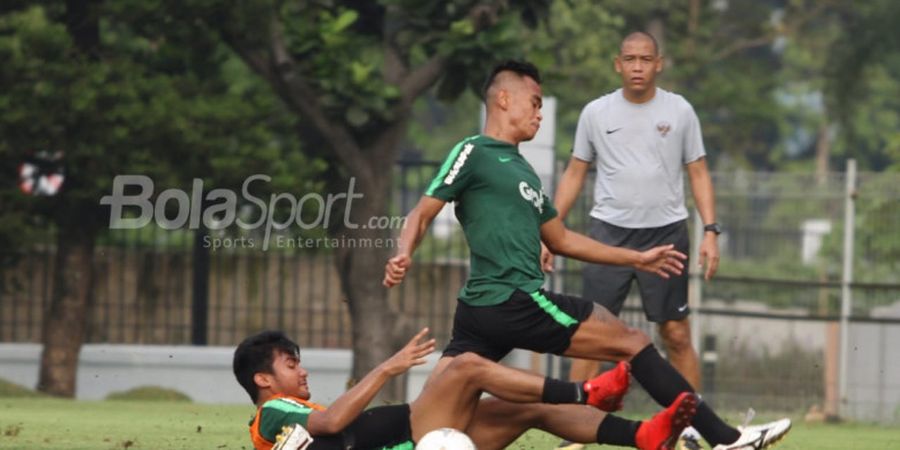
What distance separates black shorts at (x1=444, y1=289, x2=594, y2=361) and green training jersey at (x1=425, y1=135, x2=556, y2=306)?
4 cm

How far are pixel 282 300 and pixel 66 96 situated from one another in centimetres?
319

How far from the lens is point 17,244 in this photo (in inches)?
688

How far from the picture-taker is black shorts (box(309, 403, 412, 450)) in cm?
809

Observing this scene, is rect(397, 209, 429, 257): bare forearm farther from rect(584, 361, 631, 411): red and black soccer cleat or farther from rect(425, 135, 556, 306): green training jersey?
rect(584, 361, 631, 411): red and black soccer cleat

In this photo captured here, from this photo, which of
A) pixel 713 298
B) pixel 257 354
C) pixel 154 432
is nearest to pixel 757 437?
pixel 257 354

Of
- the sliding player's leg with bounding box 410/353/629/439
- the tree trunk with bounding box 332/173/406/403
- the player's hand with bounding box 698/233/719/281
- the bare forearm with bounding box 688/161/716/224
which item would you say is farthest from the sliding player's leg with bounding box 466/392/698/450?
the tree trunk with bounding box 332/173/406/403

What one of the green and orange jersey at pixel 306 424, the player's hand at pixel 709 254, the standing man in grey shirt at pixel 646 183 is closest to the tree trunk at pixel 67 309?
the standing man in grey shirt at pixel 646 183

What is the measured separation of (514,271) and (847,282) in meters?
9.68

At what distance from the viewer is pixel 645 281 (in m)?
9.90

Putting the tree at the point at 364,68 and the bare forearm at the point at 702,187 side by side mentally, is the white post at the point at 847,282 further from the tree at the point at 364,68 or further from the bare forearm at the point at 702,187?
the bare forearm at the point at 702,187

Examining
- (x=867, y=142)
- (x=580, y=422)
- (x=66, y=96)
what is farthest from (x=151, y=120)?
(x=867, y=142)

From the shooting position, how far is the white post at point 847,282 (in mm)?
16922

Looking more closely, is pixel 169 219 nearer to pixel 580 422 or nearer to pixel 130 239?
pixel 130 239

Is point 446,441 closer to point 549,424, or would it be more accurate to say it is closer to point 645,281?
point 549,424
